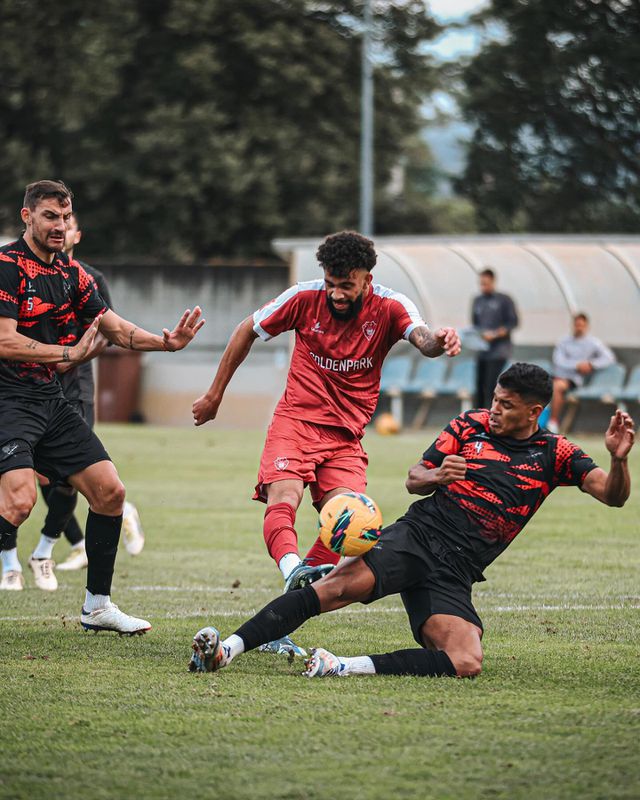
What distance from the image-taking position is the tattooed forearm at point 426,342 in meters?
6.97

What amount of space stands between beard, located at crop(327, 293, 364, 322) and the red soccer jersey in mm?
23

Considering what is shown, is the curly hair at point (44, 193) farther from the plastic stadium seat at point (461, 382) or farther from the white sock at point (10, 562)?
the plastic stadium seat at point (461, 382)

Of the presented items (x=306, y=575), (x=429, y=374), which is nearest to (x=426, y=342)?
(x=306, y=575)

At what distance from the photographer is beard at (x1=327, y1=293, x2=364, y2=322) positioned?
284 inches

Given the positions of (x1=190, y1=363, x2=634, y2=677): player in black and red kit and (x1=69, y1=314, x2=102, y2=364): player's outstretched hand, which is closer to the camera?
(x1=190, y1=363, x2=634, y2=677): player in black and red kit

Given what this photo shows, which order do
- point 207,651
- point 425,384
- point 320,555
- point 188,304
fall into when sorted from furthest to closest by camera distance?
point 188,304
point 425,384
point 320,555
point 207,651

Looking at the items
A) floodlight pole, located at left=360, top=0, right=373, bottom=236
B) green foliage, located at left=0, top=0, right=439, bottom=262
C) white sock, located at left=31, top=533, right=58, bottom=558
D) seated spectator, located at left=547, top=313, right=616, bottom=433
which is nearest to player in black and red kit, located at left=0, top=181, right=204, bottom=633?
white sock, located at left=31, top=533, right=58, bottom=558

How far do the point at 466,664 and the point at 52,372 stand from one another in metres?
2.61

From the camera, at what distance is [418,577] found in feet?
21.1

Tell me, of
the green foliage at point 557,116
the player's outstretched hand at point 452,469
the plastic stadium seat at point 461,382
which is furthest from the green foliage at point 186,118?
the player's outstretched hand at point 452,469

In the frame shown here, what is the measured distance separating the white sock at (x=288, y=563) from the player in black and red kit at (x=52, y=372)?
103 centimetres

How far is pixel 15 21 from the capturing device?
38.3 metres

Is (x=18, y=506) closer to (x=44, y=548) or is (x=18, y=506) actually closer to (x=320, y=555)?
(x=320, y=555)

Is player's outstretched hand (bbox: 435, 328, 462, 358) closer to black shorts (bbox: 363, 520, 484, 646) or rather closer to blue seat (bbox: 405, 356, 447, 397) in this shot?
black shorts (bbox: 363, 520, 484, 646)
